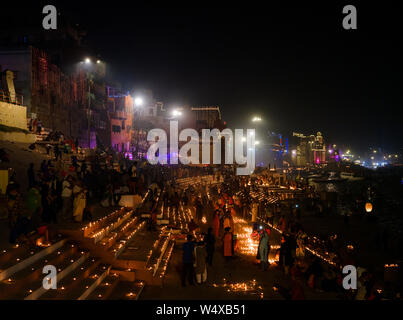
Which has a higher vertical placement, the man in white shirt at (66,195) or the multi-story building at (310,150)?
the multi-story building at (310,150)

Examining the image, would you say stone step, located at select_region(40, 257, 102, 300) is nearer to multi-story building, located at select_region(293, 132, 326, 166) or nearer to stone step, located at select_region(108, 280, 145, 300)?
stone step, located at select_region(108, 280, 145, 300)

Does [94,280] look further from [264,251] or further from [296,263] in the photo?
[296,263]

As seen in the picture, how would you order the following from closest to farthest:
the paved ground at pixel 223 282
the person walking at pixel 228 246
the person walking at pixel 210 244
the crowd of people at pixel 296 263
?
the crowd of people at pixel 296 263 < the paved ground at pixel 223 282 < the person walking at pixel 210 244 < the person walking at pixel 228 246

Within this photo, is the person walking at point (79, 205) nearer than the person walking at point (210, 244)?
Yes

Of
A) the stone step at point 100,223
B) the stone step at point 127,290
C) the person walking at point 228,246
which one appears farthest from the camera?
the person walking at point 228,246

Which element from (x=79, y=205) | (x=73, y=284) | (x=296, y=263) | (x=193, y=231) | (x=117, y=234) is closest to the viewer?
(x=73, y=284)

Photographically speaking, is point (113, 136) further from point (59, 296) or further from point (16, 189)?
point (59, 296)

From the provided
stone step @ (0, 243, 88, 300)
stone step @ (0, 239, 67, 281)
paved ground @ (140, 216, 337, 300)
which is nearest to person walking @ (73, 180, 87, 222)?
stone step @ (0, 243, 88, 300)

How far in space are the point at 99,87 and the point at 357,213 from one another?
37.5 metres

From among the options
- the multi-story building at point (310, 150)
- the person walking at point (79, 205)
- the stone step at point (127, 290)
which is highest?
the multi-story building at point (310, 150)

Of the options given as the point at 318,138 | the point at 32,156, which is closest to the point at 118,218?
the point at 32,156

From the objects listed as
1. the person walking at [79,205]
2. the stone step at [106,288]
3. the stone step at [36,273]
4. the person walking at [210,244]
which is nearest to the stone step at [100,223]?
the person walking at [79,205]

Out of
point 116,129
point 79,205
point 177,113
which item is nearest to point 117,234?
point 79,205

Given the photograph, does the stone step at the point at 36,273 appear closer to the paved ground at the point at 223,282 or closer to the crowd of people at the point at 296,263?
the paved ground at the point at 223,282
